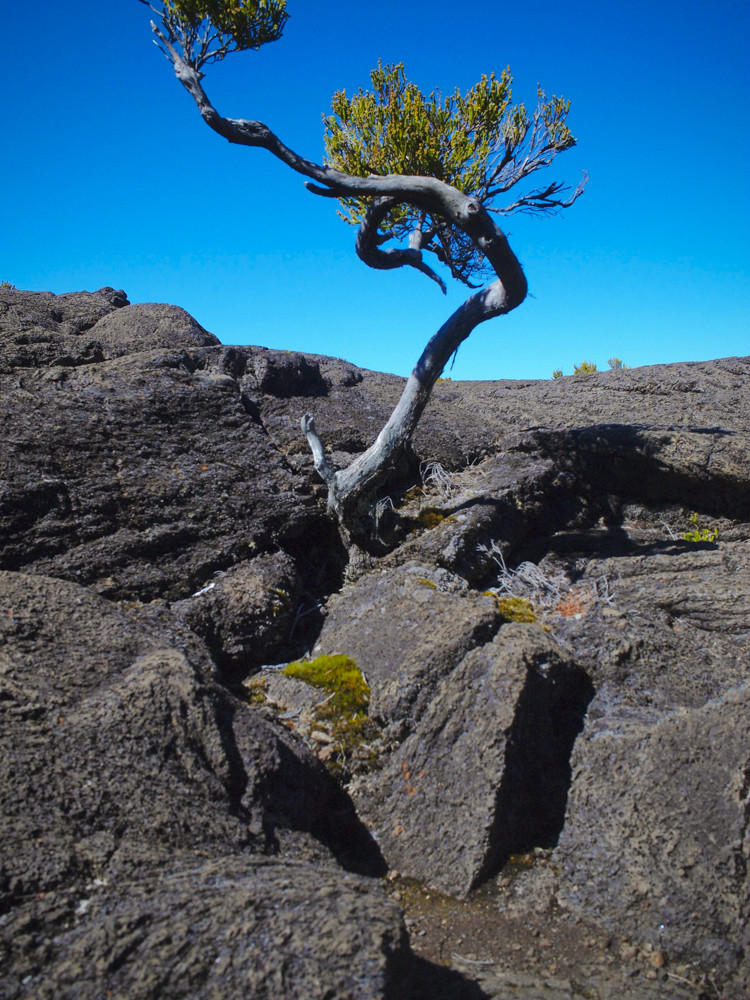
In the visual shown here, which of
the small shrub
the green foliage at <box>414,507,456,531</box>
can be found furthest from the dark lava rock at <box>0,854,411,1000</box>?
the green foliage at <box>414,507,456,531</box>

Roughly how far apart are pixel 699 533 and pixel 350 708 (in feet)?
18.0

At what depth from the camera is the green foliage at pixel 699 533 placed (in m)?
8.11

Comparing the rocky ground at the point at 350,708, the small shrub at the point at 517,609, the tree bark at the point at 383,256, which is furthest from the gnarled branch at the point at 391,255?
the small shrub at the point at 517,609

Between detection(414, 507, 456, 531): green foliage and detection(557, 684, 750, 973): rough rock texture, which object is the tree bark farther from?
detection(557, 684, 750, 973): rough rock texture

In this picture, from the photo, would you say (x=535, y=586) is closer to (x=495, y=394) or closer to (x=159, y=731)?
(x=159, y=731)

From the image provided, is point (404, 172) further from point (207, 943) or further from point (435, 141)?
point (207, 943)

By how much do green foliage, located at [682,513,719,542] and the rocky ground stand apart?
5 cm

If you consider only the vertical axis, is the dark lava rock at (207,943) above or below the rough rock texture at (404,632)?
below

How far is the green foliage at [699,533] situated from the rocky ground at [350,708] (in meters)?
0.05

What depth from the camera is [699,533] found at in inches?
325

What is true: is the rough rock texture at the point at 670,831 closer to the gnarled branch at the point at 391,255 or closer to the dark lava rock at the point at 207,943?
the dark lava rock at the point at 207,943

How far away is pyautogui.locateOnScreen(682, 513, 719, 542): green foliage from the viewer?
8109 mm

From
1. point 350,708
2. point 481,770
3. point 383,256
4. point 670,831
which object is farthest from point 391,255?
point 670,831

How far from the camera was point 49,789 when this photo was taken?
3.48 metres
